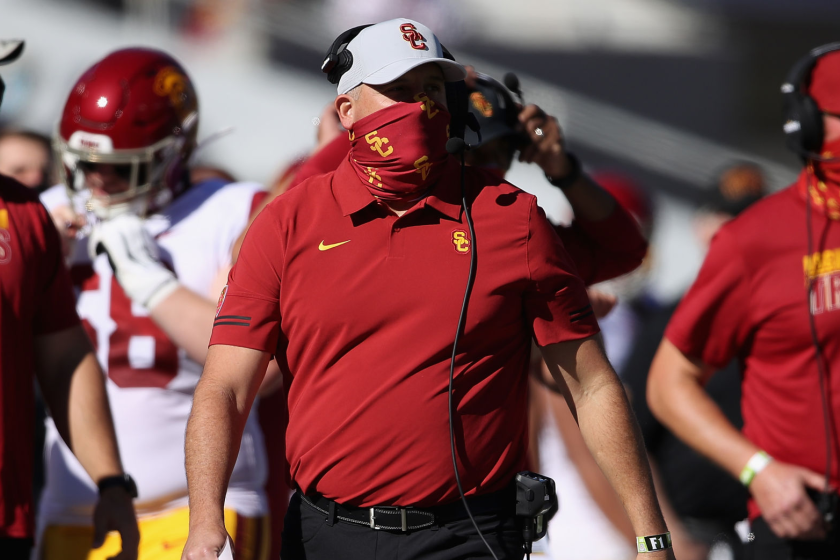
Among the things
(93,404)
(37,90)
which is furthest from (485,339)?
(37,90)

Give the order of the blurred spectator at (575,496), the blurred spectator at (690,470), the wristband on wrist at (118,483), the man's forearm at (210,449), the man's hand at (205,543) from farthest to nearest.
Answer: the blurred spectator at (690,470) → the blurred spectator at (575,496) → the wristband on wrist at (118,483) → the man's forearm at (210,449) → the man's hand at (205,543)

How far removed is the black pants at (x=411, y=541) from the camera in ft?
9.03

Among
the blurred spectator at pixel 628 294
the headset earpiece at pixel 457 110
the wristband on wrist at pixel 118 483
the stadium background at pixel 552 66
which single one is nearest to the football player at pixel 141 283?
the wristband on wrist at pixel 118 483

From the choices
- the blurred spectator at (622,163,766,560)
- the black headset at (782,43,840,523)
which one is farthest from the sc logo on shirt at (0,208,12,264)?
the blurred spectator at (622,163,766,560)

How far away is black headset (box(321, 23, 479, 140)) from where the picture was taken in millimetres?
2904

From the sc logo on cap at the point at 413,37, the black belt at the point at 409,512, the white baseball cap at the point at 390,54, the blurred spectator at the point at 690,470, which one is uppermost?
the sc logo on cap at the point at 413,37

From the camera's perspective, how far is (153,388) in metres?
4.10

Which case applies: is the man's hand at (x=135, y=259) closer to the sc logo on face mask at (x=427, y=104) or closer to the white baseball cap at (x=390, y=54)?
the white baseball cap at (x=390, y=54)

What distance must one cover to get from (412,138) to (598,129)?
1143 centimetres

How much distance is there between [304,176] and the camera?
3600 millimetres

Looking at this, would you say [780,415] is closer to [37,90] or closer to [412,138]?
[412,138]

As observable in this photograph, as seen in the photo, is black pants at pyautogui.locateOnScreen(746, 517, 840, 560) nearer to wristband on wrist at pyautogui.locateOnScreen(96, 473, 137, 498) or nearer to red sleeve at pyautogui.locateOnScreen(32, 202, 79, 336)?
wristband on wrist at pyautogui.locateOnScreen(96, 473, 137, 498)

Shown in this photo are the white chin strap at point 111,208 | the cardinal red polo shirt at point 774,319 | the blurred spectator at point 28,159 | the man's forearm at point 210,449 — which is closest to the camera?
the man's forearm at point 210,449

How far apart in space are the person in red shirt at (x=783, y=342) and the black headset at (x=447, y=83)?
1.47 metres
